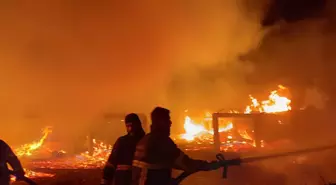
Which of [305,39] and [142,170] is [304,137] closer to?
[305,39]

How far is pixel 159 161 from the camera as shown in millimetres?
3811

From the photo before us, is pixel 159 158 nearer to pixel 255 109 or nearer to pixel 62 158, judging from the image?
pixel 62 158

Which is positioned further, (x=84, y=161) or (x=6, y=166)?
(x=84, y=161)

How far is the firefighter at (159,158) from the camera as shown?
381 centimetres

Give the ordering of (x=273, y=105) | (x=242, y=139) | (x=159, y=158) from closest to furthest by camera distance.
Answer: (x=159, y=158), (x=242, y=139), (x=273, y=105)

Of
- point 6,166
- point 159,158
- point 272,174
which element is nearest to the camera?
point 159,158

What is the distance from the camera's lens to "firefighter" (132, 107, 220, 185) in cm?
381

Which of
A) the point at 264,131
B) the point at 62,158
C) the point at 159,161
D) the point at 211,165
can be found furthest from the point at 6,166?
the point at 264,131

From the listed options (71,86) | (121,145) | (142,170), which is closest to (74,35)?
(71,86)

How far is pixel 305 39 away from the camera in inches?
658

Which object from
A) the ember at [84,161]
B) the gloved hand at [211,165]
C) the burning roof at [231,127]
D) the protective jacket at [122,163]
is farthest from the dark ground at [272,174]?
the gloved hand at [211,165]

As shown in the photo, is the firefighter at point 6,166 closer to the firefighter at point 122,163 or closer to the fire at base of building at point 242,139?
the firefighter at point 122,163

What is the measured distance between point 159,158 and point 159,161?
3cm

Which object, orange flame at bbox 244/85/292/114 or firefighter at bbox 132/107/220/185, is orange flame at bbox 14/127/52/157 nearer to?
orange flame at bbox 244/85/292/114
